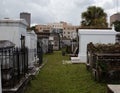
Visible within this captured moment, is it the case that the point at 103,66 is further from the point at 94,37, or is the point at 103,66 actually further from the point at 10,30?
the point at 94,37

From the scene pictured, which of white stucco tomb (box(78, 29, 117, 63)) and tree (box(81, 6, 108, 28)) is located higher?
tree (box(81, 6, 108, 28))

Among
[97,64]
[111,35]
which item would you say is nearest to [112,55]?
[97,64]

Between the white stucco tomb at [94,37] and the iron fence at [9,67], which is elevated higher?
the white stucco tomb at [94,37]

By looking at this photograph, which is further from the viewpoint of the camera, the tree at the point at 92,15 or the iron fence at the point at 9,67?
the tree at the point at 92,15

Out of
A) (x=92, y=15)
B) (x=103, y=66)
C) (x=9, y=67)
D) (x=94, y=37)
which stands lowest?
(x=103, y=66)

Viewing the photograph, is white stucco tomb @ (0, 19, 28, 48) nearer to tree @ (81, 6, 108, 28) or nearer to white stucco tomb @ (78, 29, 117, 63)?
white stucco tomb @ (78, 29, 117, 63)

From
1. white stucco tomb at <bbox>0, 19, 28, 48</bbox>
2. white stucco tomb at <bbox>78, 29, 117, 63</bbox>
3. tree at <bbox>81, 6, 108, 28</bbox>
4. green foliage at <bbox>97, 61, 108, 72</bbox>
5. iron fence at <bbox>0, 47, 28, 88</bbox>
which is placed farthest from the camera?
tree at <bbox>81, 6, 108, 28</bbox>

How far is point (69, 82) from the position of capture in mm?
12750

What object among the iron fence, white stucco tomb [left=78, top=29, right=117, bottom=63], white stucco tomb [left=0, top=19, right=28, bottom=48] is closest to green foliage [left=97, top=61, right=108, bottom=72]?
white stucco tomb [left=0, top=19, right=28, bottom=48]

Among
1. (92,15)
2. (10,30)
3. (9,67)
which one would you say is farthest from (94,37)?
(92,15)

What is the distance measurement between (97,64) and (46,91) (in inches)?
127

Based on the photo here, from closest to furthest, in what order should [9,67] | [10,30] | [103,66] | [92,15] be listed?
[9,67] → [103,66] → [10,30] → [92,15]

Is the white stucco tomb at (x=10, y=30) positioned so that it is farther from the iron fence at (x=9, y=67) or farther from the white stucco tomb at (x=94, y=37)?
the white stucco tomb at (x=94, y=37)

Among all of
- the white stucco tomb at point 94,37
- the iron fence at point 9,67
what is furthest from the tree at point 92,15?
the iron fence at point 9,67
